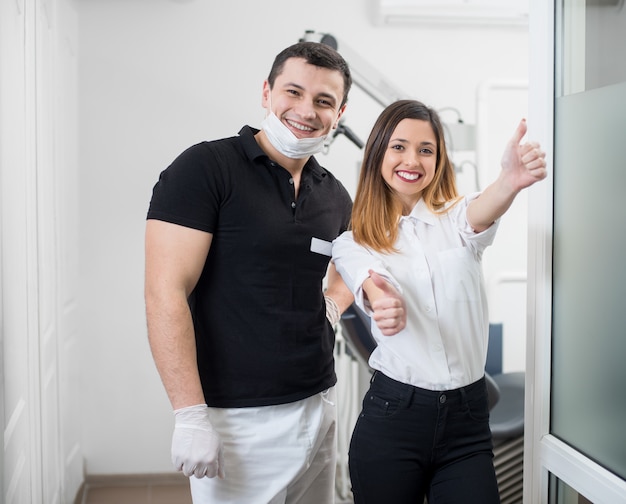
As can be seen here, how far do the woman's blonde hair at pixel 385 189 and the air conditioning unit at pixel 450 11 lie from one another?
1.77 metres

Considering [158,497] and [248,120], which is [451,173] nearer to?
[248,120]

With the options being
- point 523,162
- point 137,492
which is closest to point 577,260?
point 523,162

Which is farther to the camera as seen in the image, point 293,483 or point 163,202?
point 293,483

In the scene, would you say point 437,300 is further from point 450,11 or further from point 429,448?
point 450,11

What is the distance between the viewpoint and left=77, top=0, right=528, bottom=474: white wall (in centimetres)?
307

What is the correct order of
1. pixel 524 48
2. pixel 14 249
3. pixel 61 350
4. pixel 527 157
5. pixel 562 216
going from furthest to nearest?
pixel 524 48
pixel 61 350
pixel 14 249
pixel 562 216
pixel 527 157

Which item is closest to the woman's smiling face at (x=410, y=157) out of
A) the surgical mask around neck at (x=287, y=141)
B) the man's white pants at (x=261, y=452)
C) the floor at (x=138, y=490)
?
the surgical mask around neck at (x=287, y=141)

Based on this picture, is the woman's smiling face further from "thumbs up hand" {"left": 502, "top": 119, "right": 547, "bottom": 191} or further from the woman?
"thumbs up hand" {"left": 502, "top": 119, "right": 547, "bottom": 191}

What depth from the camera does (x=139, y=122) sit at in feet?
10.2

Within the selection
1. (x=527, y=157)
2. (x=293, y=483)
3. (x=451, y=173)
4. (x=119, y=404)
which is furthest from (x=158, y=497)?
(x=527, y=157)

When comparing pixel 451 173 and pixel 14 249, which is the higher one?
pixel 451 173

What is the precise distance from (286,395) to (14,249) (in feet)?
2.74

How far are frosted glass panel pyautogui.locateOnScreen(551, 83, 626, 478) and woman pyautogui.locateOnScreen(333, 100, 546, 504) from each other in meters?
0.16

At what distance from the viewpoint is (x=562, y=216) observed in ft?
4.50
